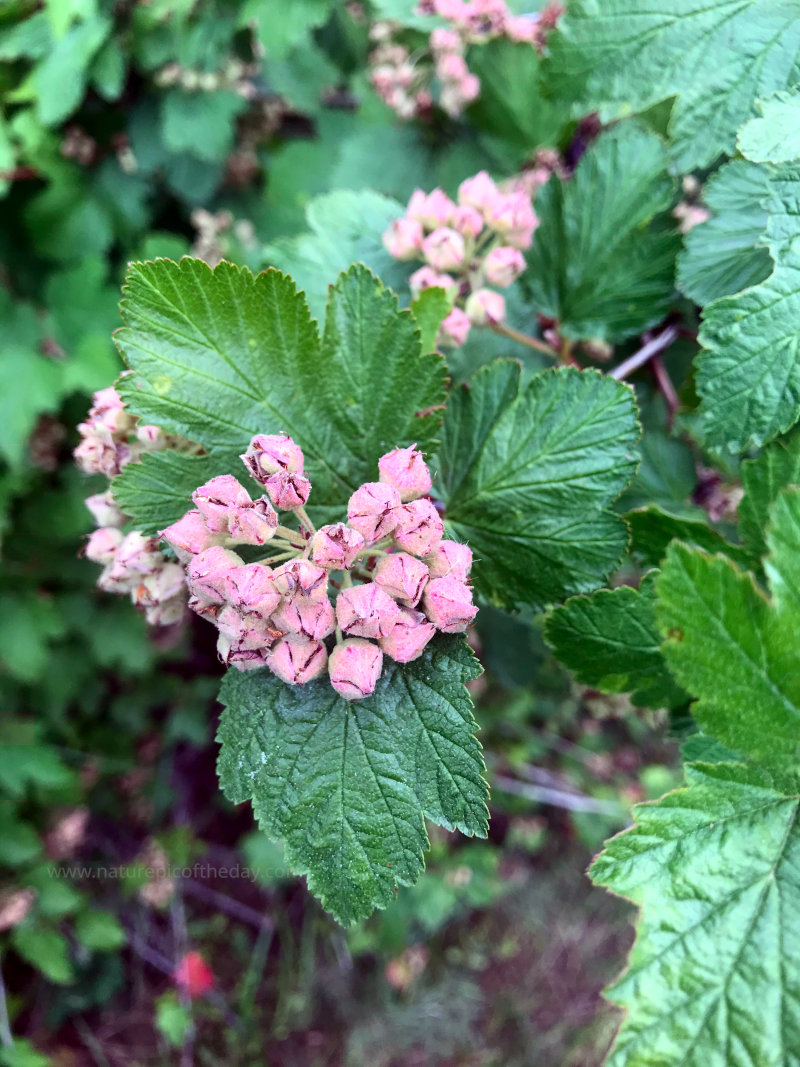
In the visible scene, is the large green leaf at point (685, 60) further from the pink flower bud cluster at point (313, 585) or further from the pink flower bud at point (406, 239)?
the pink flower bud cluster at point (313, 585)

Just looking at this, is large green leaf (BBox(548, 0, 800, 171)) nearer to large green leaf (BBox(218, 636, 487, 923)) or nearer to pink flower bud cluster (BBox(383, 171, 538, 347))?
pink flower bud cluster (BBox(383, 171, 538, 347))

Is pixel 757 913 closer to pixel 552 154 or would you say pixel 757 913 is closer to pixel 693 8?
pixel 693 8

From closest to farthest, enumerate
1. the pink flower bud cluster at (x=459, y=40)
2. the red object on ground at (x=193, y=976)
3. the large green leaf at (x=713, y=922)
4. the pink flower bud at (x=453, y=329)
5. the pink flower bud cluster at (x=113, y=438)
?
the large green leaf at (x=713, y=922) < the pink flower bud cluster at (x=113, y=438) < the pink flower bud at (x=453, y=329) < the pink flower bud cluster at (x=459, y=40) < the red object on ground at (x=193, y=976)

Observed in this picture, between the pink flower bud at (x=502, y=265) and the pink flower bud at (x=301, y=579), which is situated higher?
the pink flower bud at (x=502, y=265)

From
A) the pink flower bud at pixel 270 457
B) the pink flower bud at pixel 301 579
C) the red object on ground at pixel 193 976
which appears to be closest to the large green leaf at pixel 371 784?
the pink flower bud at pixel 301 579

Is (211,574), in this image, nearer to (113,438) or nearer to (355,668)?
(355,668)

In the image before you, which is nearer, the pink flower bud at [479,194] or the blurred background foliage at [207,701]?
the pink flower bud at [479,194]
